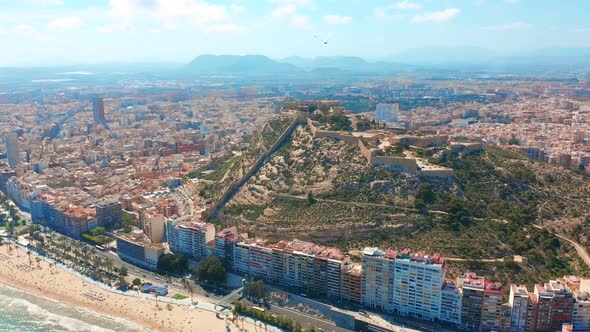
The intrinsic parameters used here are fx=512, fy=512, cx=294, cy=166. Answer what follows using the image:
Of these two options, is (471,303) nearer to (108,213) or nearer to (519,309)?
(519,309)

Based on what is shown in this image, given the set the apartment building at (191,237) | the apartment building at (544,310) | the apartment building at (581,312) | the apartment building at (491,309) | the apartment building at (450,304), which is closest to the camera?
the apartment building at (581,312)

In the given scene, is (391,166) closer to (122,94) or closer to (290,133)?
(290,133)

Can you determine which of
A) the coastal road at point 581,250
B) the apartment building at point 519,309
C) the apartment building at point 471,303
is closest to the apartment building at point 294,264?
the apartment building at point 471,303

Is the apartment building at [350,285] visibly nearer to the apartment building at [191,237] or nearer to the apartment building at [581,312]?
the apartment building at [191,237]

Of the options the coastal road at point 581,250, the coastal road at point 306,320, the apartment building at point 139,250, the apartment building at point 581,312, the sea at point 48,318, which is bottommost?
the sea at point 48,318

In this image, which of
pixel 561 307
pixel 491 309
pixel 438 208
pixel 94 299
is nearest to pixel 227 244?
pixel 94 299

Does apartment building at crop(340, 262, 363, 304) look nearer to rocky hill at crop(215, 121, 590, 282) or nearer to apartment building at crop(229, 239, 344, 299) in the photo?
apartment building at crop(229, 239, 344, 299)
